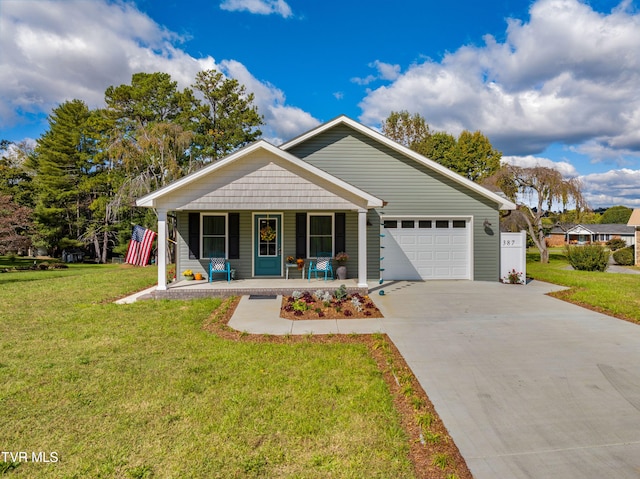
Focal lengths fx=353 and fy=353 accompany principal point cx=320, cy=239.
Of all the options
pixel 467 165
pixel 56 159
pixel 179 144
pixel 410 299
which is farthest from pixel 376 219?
pixel 56 159

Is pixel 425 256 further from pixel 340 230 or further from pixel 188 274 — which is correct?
pixel 188 274

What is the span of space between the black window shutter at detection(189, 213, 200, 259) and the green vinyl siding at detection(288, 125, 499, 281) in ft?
13.4

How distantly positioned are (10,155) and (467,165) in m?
44.6

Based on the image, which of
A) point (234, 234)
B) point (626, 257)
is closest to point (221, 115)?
point (234, 234)

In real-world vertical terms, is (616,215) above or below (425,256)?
above

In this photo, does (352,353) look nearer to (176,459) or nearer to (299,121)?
(176,459)

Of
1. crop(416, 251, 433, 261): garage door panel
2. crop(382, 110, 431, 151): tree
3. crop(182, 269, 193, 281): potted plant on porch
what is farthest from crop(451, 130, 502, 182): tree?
crop(182, 269, 193, 281): potted plant on porch

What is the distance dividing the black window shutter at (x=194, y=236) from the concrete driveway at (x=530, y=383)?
6.42 metres

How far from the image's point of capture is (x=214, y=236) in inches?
456

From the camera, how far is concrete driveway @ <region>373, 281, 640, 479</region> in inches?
117

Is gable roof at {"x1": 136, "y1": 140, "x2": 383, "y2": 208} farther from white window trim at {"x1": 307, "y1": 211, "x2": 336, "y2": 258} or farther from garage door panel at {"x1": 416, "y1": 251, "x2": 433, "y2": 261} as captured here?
garage door panel at {"x1": 416, "y1": 251, "x2": 433, "y2": 261}

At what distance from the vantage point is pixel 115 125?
28.5m

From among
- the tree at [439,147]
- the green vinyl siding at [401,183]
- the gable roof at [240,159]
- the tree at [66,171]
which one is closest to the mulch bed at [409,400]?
the gable roof at [240,159]

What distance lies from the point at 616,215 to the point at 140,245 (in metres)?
84.2
